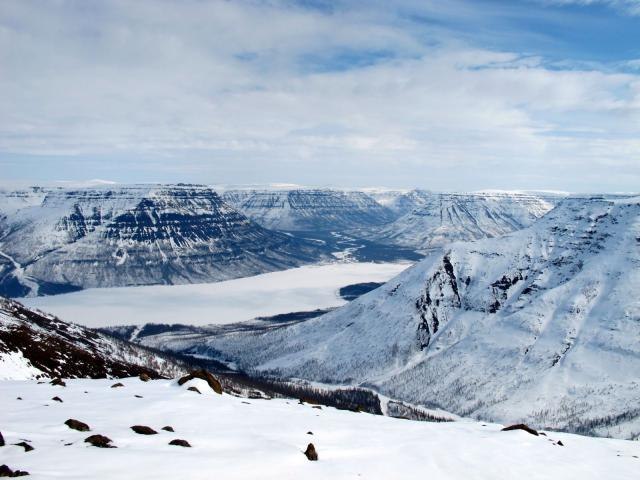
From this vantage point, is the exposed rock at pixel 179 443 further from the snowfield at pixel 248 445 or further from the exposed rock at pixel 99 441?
the exposed rock at pixel 99 441

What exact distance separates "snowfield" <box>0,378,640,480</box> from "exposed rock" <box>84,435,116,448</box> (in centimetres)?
60

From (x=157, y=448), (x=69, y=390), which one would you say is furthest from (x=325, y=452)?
(x=69, y=390)

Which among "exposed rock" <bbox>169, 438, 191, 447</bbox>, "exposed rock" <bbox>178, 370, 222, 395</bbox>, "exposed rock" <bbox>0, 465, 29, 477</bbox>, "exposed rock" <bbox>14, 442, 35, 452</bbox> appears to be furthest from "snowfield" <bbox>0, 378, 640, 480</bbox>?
"exposed rock" <bbox>178, 370, 222, 395</bbox>

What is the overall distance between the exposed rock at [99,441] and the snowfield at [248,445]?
602 millimetres

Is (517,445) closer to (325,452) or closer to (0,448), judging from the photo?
(325,452)

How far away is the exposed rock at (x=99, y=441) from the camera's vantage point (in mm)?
32572

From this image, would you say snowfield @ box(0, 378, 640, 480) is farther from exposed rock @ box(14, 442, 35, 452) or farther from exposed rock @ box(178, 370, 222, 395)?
exposed rock @ box(178, 370, 222, 395)

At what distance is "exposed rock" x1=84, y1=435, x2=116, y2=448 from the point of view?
32572mm

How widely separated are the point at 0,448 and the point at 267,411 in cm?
2890

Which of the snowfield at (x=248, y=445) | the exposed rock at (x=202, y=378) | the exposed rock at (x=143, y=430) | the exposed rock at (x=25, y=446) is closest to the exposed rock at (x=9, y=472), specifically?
the snowfield at (x=248, y=445)

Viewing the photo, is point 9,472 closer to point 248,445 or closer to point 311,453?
point 248,445

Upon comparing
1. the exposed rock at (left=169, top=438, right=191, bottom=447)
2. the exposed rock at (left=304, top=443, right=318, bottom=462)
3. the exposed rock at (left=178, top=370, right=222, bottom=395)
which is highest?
the exposed rock at (left=169, top=438, right=191, bottom=447)

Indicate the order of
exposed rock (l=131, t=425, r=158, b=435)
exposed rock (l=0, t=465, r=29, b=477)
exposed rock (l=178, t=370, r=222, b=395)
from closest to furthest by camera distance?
exposed rock (l=0, t=465, r=29, b=477), exposed rock (l=131, t=425, r=158, b=435), exposed rock (l=178, t=370, r=222, b=395)

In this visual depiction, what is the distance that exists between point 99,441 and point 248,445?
33.1 feet
